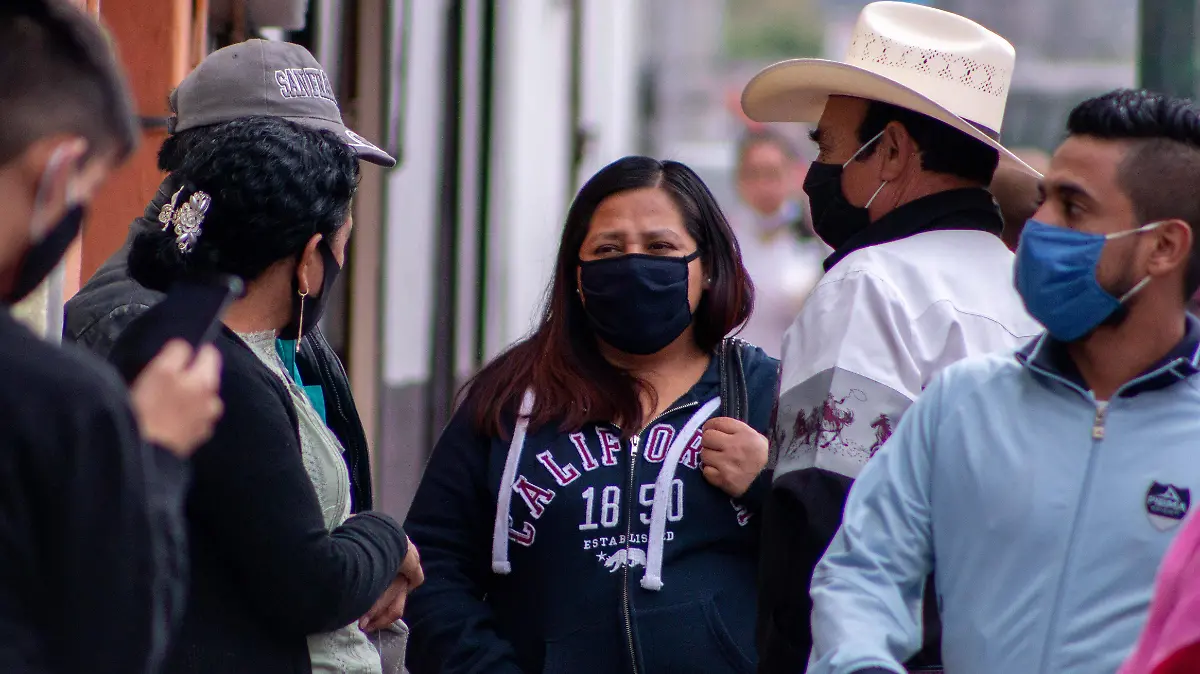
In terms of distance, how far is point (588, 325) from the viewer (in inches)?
143

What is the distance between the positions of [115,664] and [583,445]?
1.79 m

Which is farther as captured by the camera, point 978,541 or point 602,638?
point 602,638

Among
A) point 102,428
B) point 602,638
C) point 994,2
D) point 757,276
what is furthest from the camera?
point 994,2

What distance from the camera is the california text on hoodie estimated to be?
91.7 inches

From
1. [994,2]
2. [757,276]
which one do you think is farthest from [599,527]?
[994,2]

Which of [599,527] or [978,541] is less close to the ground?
[978,541]

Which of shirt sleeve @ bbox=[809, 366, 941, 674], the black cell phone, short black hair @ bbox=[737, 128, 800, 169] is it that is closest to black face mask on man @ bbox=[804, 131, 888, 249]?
shirt sleeve @ bbox=[809, 366, 941, 674]

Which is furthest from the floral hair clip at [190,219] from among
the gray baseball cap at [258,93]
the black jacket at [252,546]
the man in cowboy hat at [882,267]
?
the man in cowboy hat at [882,267]

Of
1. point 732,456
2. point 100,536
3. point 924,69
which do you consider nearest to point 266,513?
point 100,536

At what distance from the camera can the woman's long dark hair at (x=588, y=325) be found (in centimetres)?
343

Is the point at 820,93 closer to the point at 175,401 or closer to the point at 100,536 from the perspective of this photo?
the point at 175,401

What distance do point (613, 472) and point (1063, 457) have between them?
1.14m

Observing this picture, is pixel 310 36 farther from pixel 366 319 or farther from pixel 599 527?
pixel 599 527

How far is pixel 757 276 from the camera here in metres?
11.0
